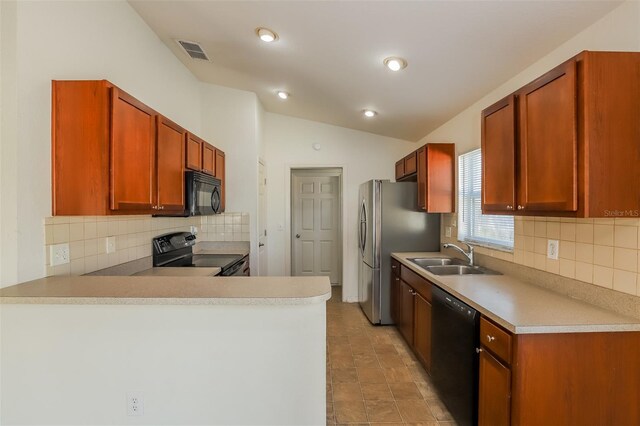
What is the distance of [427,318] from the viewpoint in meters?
2.53

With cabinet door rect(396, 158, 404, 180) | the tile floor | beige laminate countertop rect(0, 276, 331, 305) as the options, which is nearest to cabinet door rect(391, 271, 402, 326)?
the tile floor

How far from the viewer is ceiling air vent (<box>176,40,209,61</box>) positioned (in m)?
2.83

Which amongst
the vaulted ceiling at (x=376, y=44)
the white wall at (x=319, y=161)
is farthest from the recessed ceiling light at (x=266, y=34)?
the white wall at (x=319, y=161)

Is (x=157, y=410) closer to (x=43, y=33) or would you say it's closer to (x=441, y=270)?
(x=43, y=33)

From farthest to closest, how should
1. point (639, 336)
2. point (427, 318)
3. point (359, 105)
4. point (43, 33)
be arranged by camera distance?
point (359, 105) → point (427, 318) → point (43, 33) → point (639, 336)

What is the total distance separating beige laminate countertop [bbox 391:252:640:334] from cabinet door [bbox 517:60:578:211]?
54 cm

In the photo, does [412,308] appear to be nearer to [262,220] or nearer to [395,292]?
[395,292]

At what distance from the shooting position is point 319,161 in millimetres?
4551

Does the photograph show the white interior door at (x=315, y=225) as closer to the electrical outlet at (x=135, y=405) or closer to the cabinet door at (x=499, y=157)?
the cabinet door at (x=499, y=157)

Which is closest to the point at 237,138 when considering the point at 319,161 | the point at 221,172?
the point at 221,172

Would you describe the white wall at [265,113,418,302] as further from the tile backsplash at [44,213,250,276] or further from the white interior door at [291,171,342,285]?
the tile backsplash at [44,213,250,276]

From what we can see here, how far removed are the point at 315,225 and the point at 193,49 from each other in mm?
3060

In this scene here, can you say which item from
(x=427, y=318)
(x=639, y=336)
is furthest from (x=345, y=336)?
(x=639, y=336)

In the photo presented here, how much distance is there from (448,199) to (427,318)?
4.48 feet
